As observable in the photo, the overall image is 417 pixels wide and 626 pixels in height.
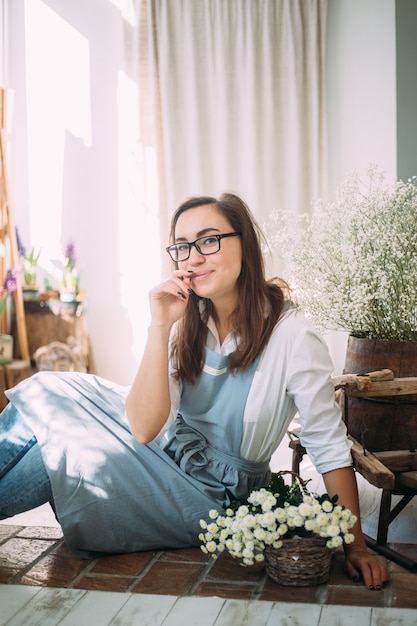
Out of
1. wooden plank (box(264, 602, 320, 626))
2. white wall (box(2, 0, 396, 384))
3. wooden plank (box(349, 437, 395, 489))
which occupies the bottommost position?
wooden plank (box(264, 602, 320, 626))

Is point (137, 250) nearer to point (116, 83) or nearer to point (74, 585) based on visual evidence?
point (116, 83)

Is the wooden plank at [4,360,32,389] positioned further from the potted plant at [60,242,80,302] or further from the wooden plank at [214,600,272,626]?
the wooden plank at [214,600,272,626]

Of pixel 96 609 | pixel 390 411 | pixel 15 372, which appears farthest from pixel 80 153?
pixel 96 609

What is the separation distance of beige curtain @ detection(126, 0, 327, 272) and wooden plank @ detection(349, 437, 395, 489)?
2958mm

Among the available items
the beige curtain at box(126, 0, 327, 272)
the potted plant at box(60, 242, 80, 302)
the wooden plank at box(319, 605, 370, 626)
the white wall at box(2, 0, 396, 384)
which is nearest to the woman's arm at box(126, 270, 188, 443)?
the wooden plank at box(319, 605, 370, 626)

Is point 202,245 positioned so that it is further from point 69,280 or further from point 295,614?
point 69,280

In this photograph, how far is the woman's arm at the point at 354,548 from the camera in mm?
1877

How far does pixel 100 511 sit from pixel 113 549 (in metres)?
0.15

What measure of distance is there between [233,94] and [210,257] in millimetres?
3067

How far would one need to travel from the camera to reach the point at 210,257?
2.11 meters

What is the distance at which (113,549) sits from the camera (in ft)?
6.99

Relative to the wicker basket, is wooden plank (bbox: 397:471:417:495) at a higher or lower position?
higher

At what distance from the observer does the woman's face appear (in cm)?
211

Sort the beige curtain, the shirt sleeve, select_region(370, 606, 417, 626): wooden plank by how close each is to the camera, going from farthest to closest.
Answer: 1. the beige curtain
2. the shirt sleeve
3. select_region(370, 606, 417, 626): wooden plank
